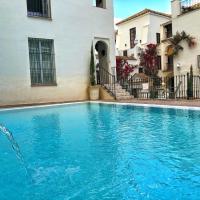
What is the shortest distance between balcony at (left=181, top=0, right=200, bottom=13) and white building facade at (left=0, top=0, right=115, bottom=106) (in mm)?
4476

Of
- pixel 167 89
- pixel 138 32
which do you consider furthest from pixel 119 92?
pixel 138 32

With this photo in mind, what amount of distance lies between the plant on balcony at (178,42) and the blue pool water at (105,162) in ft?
33.0

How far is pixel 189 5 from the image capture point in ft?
56.6

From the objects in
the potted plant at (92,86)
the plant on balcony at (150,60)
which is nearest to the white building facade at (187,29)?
the potted plant at (92,86)

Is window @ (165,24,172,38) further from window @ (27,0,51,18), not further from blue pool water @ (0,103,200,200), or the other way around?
blue pool water @ (0,103,200,200)

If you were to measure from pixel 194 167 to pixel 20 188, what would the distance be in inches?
92.1

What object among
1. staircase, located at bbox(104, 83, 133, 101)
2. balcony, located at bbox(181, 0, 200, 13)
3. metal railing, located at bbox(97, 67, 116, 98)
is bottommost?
staircase, located at bbox(104, 83, 133, 101)

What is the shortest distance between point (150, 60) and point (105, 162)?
26.2 m

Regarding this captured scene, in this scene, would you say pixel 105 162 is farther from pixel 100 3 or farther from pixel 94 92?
pixel 100 3

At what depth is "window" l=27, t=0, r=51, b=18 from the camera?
15.1 m

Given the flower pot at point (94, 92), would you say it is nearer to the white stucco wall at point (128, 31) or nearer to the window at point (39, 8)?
the window at point (39, 8)

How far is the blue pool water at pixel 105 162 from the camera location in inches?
130

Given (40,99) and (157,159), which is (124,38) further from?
(157,159)

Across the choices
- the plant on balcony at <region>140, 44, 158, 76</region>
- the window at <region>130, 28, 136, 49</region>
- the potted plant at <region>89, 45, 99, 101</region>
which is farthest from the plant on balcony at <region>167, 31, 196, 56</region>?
the window at <region>130, 28, 136, 49</region>
